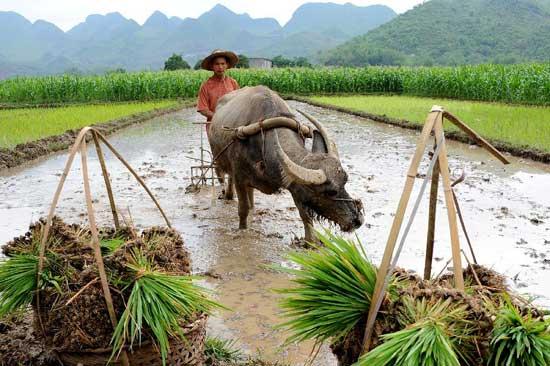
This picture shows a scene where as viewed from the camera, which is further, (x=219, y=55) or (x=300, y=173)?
(x=219, y=55)

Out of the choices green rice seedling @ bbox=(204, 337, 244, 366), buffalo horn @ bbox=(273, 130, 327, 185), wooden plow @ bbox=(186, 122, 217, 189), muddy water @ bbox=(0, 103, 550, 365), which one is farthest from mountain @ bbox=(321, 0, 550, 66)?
green rice seedling @ bbox=(204, 337, 244, 366)

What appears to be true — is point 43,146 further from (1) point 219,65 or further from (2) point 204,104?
(1) point 219,65

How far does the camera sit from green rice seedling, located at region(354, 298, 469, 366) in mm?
1560

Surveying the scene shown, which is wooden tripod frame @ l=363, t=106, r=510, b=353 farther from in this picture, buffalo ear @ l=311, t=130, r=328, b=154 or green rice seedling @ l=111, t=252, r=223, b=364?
buffalo ear @ l=311, t=130, r=328, b=154

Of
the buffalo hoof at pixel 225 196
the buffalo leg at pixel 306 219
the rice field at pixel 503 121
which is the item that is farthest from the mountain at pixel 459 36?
the buffalo leg at pixel 306 219

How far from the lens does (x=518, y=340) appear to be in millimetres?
1537

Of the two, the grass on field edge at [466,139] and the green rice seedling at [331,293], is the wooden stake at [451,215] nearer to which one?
the green rice seedling at [331,293]

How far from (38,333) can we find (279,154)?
7.48 ft

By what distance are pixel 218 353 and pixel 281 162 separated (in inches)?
67.3

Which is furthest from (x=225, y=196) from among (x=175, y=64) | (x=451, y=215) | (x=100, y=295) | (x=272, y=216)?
(x=175, y=64)

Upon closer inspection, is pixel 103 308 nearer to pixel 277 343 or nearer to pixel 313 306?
pixel 313 306

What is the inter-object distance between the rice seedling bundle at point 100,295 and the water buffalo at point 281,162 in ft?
5.78

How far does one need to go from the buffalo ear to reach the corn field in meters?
13.0

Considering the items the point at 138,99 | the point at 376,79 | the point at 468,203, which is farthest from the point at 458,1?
the point at 468,203
